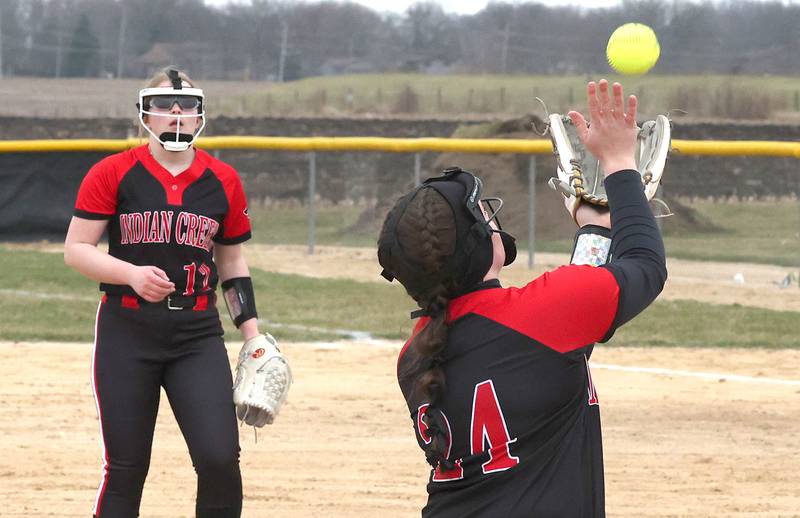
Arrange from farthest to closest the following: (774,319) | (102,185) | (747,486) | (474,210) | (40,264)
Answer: (40,264) < (774,319) < (747,486) < (102,185) < (474,210)

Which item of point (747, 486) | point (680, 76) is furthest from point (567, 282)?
point (680, 76)

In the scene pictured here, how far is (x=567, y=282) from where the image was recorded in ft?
8.96

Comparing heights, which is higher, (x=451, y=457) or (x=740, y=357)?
(x=451, y=457)

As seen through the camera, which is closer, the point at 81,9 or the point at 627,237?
the point at 627,237

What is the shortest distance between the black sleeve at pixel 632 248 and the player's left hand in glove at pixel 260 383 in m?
2.09

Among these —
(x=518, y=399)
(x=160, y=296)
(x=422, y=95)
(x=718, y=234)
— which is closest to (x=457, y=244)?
(x=518, y=399)

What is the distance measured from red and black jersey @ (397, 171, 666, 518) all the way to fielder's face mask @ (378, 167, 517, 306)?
9 cm

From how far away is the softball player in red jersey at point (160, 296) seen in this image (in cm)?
443

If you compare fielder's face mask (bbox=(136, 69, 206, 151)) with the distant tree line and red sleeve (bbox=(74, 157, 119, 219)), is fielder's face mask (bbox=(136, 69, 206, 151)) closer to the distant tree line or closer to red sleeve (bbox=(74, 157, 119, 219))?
red sleeve (bbox=(74, 157, 119, 219))

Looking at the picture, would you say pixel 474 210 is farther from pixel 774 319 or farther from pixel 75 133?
pixel 75 133

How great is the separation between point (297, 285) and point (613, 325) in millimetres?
11539

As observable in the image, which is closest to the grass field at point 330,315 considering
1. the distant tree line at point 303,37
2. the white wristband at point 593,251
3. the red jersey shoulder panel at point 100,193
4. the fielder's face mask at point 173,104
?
the fielder's face mask at point 173,104

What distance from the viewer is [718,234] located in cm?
1750

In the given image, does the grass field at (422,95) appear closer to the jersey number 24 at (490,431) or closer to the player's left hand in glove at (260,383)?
the player's left hand in glove at (260,383)
